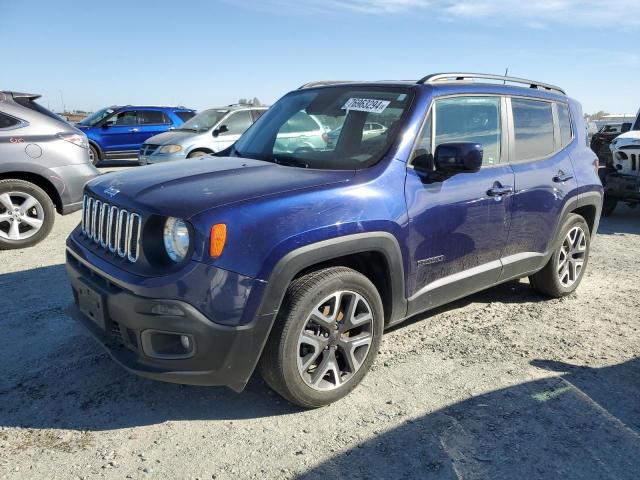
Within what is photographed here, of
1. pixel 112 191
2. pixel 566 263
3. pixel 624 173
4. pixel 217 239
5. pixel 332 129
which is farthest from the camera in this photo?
pixel 624 173

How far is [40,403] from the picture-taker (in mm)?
3029

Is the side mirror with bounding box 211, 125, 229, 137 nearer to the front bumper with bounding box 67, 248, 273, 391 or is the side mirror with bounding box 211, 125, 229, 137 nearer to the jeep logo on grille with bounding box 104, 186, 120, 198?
the jeep logo on grille with bounding box 104, 186, 120, 198

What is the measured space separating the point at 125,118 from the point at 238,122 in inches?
217

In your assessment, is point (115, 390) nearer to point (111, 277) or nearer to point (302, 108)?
point (111, 277)

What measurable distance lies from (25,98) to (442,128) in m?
5.32

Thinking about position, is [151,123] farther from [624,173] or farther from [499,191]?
[499,191]

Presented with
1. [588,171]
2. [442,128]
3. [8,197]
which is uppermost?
[442,128]

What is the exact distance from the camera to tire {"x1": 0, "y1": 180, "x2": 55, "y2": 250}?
241 inches

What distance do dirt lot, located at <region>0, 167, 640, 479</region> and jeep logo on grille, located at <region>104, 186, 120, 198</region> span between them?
3.73 feet

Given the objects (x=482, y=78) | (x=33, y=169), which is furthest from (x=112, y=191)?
(x=33, y=169)

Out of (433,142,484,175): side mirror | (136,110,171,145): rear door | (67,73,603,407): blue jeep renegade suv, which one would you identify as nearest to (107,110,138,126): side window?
(136,110,171,145): rear door

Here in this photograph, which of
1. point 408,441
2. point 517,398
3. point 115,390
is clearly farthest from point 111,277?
point 517,398

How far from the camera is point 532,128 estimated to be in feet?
14.2

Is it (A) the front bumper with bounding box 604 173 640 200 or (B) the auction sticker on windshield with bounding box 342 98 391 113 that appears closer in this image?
(B) the auction sticker on windshield with bounding box 342 98 391 113
